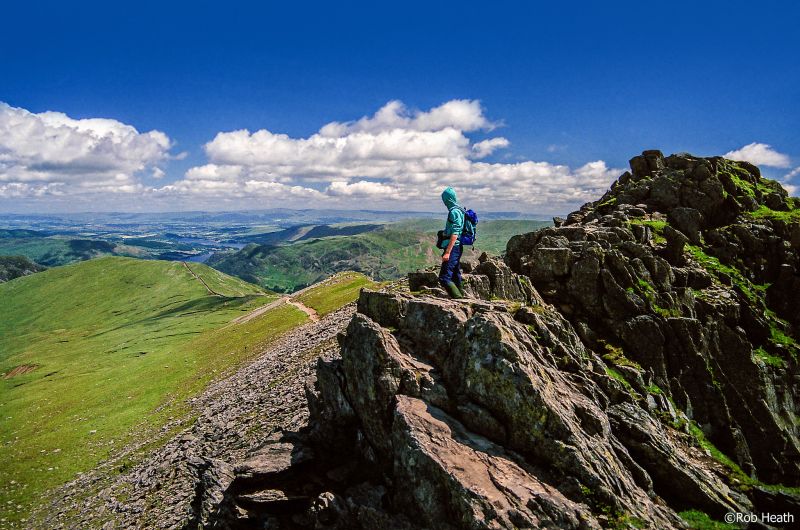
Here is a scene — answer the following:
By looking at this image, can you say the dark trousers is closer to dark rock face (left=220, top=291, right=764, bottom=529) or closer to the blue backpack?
the blue backpack

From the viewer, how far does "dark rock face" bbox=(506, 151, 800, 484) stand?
3234 cm

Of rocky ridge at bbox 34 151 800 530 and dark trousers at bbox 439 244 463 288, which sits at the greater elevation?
dark trousers at bbox 439 244 463 288

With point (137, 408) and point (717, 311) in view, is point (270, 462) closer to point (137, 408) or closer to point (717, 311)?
point (717, 311)

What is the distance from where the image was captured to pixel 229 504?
890 inches

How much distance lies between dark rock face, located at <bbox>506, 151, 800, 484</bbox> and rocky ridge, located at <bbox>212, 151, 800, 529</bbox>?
0.58ft

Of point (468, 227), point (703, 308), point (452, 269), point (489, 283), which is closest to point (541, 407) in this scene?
point (452, 269)

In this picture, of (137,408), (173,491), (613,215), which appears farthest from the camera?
(137,408)

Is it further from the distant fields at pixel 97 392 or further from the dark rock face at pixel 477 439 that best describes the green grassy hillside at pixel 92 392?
the dark rock face at pixel 477 439

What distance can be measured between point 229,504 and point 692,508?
24.2m

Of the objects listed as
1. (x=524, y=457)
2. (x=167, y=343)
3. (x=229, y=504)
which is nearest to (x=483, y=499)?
(x=524, y=457)

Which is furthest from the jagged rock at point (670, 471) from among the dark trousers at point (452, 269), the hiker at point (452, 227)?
the hiker at point (452, 227)

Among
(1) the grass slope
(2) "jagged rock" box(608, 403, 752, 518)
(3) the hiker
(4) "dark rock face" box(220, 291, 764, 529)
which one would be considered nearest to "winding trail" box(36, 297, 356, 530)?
(4) "dark rock face" box(220, 291, 764, 529)

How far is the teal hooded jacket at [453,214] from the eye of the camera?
22.7m

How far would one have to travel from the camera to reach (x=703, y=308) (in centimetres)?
3753
